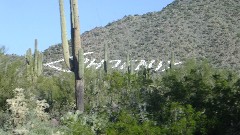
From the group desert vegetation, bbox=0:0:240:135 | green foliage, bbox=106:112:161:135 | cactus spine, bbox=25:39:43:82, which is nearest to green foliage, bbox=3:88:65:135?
desert vegetation, bbox=0:0:240:135

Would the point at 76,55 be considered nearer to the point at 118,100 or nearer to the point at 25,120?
the point at 118,100

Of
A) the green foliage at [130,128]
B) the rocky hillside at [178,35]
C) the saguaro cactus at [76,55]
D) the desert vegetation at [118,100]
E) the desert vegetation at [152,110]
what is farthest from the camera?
the rocky hillside at [178,35]

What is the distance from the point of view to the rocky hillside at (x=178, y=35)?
145 ft

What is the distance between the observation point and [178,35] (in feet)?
165

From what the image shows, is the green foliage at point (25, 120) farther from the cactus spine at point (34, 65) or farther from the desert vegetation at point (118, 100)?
the cactus spine at point (34, 65)

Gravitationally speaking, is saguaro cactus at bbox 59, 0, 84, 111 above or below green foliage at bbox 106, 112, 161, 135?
above

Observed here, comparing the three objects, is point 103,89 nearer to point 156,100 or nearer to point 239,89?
point 156,100

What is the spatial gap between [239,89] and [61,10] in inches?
222

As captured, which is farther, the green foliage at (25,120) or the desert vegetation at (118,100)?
the green foliage at (25,120)

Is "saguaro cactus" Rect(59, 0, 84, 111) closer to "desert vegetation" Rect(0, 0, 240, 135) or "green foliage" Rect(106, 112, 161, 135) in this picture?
"desert vegetation" Rect(0, 0, 240, 135)

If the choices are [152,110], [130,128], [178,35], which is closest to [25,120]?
[152,110]

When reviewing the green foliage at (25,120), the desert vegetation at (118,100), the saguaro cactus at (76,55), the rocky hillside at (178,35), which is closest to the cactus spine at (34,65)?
the desert vegetation at (118,100)

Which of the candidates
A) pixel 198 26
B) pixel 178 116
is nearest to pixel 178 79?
pixel 178 116

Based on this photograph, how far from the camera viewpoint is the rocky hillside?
4406cm
